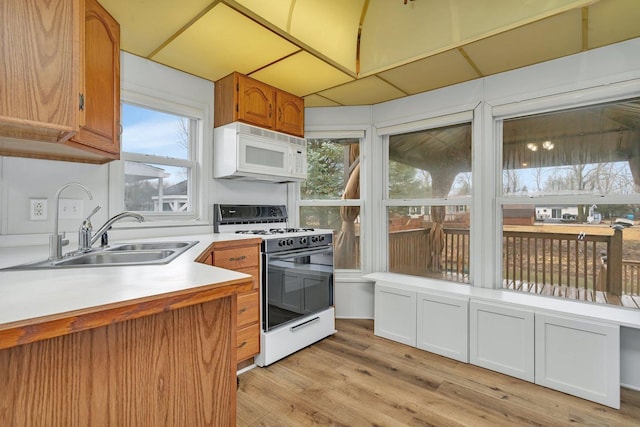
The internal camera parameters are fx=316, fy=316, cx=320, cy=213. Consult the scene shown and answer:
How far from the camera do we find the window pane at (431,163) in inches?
114

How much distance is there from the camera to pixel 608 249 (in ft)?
7.46

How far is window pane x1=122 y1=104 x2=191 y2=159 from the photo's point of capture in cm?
236

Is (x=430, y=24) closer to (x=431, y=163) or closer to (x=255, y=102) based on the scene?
(x=431, y=163)

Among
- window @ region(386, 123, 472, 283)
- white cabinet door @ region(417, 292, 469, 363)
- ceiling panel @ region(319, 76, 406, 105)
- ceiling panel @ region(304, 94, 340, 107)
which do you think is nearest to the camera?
white cabinet door @ region(417, 292, 469, 363)

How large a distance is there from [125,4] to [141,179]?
1174 millimetres

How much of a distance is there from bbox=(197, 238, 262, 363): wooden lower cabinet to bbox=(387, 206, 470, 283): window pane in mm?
1611

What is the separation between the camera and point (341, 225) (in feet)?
11.4

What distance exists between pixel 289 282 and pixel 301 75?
1.69 meters

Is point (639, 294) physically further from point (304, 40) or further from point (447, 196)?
point (304, 40)

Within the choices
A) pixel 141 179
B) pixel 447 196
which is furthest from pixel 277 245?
pixel 447 196

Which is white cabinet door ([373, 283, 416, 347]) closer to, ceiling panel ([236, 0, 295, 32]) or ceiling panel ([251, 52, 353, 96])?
ceiling panel ([251, 52, 353, 96])

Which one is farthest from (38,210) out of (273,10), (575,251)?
(575,251)

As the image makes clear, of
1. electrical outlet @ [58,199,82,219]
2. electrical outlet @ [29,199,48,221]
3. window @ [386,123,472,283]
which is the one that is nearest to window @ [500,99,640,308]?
window @ [386,123,472,283]

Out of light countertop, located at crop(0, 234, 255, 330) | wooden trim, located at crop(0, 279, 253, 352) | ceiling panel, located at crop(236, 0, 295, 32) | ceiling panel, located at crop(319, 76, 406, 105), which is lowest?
wooden trim, located at crop(0, 279, 253, 352)
